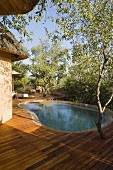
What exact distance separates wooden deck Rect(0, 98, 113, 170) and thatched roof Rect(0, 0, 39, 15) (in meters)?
3.01

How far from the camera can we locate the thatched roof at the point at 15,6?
1.61 metres

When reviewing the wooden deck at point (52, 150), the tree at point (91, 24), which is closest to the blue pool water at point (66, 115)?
the wooden deck at point (52, 150)

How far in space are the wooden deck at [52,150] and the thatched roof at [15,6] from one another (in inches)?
119

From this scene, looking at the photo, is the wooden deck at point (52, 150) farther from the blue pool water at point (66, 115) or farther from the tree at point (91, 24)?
the blue pool water at point (66, 115)

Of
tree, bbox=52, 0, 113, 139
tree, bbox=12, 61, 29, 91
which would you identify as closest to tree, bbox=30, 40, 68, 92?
tree, bbox=12, 61, 29, 91

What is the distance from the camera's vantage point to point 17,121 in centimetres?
665

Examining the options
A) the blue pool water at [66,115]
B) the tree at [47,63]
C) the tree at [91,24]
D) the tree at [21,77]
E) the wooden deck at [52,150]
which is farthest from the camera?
the tree at [21,77]

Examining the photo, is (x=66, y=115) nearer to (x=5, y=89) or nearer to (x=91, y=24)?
(x=5, y=89)

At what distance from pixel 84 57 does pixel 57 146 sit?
11.1 ft

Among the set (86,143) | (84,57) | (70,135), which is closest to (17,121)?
(70,135)

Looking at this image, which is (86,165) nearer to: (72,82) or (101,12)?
(101,12)

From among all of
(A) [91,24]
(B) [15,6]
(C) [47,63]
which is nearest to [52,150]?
(B) [15,6]

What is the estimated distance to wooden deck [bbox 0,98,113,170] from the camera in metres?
3.25

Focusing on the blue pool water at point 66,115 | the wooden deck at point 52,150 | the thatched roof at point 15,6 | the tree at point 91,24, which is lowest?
the blue pool water at point 66,115
